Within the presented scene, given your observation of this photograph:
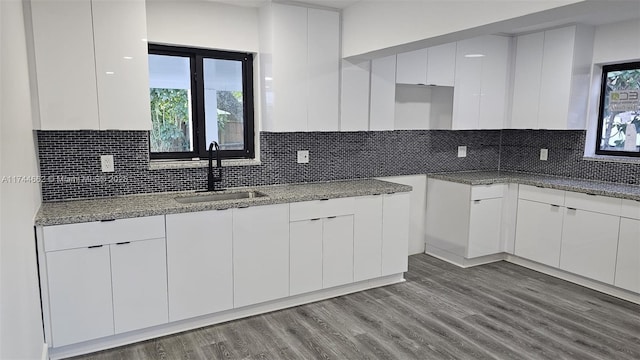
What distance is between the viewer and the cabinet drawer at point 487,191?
4.09 metres

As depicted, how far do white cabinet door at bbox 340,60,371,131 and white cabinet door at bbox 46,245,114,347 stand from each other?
2133mm

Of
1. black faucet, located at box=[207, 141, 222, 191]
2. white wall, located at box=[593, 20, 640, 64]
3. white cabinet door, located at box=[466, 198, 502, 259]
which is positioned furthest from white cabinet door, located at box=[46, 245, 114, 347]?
white wall, located at box=[593, 20, 640, 64]

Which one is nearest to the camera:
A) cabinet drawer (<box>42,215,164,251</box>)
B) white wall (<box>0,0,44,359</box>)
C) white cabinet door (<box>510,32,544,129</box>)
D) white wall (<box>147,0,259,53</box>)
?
white wall (<box>0,0,44,359</box>)

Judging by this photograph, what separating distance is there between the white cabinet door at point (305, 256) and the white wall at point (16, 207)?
1.62 metres

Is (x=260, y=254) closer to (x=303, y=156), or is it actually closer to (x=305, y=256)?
(x=305, y=256)

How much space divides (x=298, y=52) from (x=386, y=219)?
1.57 meters

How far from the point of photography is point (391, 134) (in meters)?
4.34

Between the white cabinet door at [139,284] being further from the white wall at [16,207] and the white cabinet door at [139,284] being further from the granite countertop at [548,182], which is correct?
the granite countertop at [548,182]

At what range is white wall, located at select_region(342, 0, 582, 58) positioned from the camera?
2.34 metres

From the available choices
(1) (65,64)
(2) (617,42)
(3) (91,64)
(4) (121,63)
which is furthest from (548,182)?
(1) (65,64)

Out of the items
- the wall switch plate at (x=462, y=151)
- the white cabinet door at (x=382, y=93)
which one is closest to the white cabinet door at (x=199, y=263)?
the white cabinet door at (x=382, y=93)

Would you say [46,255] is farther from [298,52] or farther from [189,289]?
[298,52]

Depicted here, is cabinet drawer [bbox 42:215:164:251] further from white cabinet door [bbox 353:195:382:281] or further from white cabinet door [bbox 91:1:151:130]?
white cabinet door [bbox 353:195:382:281]

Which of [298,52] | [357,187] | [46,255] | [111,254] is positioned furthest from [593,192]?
[46,255]
